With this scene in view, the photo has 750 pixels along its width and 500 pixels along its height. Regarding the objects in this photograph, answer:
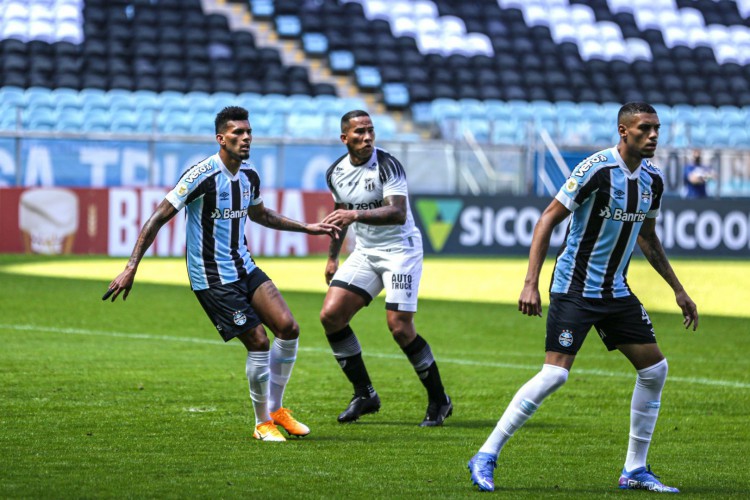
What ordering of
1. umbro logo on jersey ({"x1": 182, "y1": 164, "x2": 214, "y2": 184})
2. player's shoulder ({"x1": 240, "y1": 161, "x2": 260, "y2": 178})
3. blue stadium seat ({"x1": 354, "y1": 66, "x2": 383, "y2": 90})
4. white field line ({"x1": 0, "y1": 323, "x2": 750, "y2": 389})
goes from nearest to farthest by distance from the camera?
umbro logo on jersey ({"x1": 182, "y1": 164, "x2": 214, "y2": 184}) < player's shoulder ({"x1": 240, "y1": 161, "x2": 260, "y2": 178}) < white field line ({"x1": 0, "y1": 323, "x2": 750, "y2": 389}) < blue stadium seat ({"x1": 354, "y1": 66, "x2": 383, "y2": 90})

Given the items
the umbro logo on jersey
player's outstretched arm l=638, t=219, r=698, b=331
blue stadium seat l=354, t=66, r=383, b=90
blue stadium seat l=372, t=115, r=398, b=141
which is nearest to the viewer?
player's outstretched arm l=638, t=219, r=698, b=331

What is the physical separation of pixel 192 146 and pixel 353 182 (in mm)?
16185

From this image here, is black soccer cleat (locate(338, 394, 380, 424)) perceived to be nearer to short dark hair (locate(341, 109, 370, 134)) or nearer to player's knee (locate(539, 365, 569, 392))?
short dark hair (locate(341, 109, 370, 134))

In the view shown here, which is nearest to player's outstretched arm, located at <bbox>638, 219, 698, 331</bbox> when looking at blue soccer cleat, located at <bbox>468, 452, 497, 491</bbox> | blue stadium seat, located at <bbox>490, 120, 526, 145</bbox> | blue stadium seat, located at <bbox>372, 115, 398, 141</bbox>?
blue soccer cleat, located at <bbox>468, 452, 497, 491</bbox>

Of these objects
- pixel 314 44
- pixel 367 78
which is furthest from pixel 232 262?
pixel 314 44

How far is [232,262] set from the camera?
766 cm

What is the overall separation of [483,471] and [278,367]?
2184mm

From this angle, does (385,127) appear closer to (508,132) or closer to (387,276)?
(508,132)

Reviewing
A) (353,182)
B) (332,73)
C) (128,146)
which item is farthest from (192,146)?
(353,182)

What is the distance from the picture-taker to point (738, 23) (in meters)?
38.1

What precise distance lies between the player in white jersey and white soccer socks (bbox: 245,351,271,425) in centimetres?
97

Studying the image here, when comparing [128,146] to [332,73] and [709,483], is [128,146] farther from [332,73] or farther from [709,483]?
[709,483]

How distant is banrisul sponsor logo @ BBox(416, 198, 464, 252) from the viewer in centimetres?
2552

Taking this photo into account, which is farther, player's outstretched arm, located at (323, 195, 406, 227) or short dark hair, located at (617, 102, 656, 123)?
player's outstretched arm, located at (323, 195, 406, 227)
